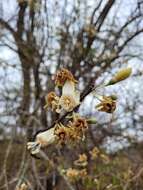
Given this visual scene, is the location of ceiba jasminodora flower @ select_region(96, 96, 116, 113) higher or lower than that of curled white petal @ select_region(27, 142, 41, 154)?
higher

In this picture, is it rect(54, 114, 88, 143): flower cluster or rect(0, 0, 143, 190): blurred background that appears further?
rect(0, 0, 143, 190): blurred background

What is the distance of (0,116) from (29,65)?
1.76 ft

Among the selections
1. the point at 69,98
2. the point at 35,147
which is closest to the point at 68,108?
the point at 69,98

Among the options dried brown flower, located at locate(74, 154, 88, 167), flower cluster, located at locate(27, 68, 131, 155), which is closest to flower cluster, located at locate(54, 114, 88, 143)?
flower cluster, located at locate(27, 68, 131, 155)

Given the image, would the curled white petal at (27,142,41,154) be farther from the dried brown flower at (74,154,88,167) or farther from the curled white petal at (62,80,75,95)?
the dried brown flower at (74,154,88,167)

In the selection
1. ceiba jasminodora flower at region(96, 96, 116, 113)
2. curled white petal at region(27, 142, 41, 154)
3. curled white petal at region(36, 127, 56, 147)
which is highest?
ceiba jasminodora flower at region(96, 96, 116, 113)

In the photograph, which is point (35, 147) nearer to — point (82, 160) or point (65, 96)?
point (65, 96)

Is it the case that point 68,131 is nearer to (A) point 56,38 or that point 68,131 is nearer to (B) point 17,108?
(A) point 56,38

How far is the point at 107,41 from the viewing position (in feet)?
14.6

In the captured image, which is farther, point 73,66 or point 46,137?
point 73,66

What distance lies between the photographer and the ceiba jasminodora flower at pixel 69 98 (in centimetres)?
112

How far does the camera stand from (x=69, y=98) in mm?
1124

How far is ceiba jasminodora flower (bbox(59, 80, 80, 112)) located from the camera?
44.1 inches

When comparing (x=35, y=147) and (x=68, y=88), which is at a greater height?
(x=68, y=88)
